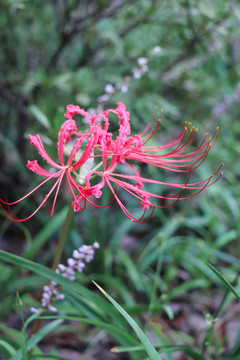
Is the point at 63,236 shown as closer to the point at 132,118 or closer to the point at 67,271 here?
the point at 67,271

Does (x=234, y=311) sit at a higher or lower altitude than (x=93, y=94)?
lower

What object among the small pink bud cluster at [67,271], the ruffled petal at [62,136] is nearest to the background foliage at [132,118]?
the small pink bud cluster at [67,271]

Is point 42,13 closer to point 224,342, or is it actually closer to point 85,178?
point 85,178

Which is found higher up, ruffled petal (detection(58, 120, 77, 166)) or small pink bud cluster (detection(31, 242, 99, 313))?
ruffled petal (detection(58, 120, 77, 166))

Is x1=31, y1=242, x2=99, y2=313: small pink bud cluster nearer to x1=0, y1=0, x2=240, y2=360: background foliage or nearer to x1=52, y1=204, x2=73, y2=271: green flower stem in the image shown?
x1=52, y1=204, x2=73, y2=271: green flower stem

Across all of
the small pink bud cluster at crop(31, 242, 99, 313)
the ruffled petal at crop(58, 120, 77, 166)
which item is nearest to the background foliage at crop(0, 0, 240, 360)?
the small pink bud cluster at crop(31, 242, 99, 313)

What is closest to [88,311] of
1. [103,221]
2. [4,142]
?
[103,221]

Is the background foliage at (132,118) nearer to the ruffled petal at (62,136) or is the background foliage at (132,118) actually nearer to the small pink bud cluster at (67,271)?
the small pink bud cluster at (67,271)

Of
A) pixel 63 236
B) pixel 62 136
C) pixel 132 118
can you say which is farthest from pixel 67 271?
pixel 132 118
